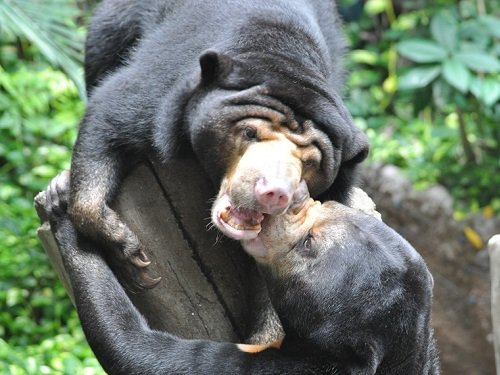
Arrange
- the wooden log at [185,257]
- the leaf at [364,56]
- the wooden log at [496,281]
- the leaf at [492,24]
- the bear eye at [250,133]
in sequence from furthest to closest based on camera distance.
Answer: the leaf at [364,56] → the leaf at [492,24] → the wooden log at [496,281] → the wooden log at [185,257] → the bear eye at [250,133]

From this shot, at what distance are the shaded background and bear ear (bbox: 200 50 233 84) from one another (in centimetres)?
229

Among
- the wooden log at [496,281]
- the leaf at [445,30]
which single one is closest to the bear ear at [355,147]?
the wooden log at [496,281]

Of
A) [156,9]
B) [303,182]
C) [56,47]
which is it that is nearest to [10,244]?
[56,47]

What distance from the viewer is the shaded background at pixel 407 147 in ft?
25.8

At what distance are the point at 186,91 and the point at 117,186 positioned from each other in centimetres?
57

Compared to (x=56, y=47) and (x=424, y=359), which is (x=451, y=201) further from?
(x=424, y=359)

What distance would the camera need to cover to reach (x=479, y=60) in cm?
834

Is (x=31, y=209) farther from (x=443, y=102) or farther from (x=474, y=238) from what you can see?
(x=474, y=238)

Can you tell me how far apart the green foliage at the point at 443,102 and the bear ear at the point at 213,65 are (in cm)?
422

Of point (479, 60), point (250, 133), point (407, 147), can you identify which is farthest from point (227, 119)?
point (407, 147)

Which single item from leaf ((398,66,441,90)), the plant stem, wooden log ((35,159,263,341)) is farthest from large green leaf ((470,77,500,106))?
wooden log ((35,159,263,341))

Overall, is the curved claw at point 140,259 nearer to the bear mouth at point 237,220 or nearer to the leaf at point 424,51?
the bear mouth at point 237,220

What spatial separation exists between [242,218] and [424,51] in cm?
498

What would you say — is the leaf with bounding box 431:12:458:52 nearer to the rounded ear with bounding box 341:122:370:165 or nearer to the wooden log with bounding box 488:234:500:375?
the wooden log with bounding box 488:234:500:375
